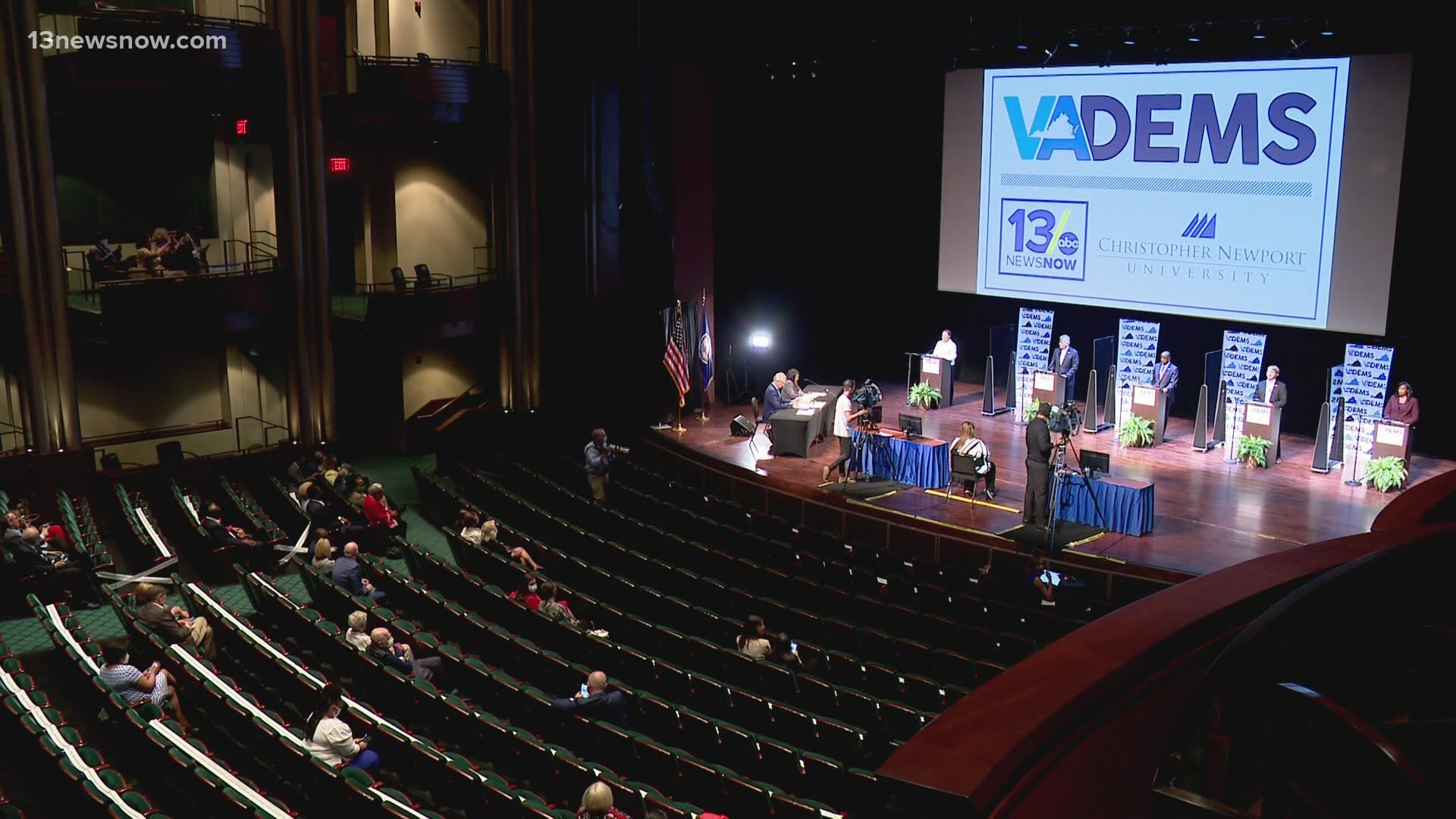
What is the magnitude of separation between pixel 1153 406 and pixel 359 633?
1159 centimetres

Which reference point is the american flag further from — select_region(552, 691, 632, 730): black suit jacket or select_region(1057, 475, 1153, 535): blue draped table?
select_region(552, 691, 632, 730): black suit jacket

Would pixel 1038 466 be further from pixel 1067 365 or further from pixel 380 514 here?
pixel 380 514

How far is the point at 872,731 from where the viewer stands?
791 centimetres

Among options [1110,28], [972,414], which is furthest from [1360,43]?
[972,414]

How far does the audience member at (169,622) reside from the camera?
9.63 m

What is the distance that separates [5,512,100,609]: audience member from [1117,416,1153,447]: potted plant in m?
12.7

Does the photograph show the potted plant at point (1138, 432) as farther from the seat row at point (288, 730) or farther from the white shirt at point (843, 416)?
the seat row at point (288, 730)

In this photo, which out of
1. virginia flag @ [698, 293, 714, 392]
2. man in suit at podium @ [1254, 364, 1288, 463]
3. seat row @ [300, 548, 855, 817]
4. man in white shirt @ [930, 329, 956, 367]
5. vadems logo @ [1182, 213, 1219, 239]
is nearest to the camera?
seat row @ [300, 548, 855, 817]

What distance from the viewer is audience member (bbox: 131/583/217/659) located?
9.63 meters

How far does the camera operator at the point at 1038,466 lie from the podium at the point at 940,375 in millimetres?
5834

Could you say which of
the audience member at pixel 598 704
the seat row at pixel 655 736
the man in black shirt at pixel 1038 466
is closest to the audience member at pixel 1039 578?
the man in black shirt at pixel 1038 466

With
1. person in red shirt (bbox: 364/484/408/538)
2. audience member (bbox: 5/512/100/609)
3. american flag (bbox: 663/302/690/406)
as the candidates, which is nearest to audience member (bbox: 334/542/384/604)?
person in red shirt (bbox: 364/484/408/538)

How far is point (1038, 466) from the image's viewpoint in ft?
43.2

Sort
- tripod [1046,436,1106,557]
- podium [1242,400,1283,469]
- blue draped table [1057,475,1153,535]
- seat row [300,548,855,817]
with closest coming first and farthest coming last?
seat row [300,548,855,817], tripod [1046,436,1106,557], blue draped table [1057,475,1153,535], podium [1242,400,1283,469]
